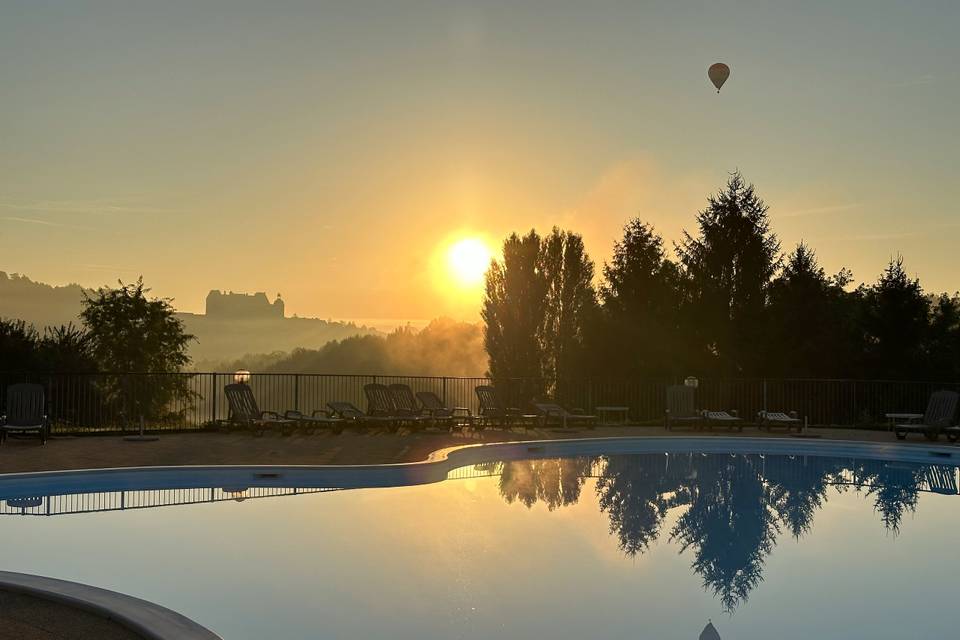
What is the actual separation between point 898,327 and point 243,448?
21964 mm

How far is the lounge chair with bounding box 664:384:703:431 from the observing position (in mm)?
18677

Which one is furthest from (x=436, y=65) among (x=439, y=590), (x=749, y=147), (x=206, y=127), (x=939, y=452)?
(x=439, y=590)

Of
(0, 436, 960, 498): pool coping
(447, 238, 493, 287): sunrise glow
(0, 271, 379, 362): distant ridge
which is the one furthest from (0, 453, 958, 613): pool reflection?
(0, 271, 379, 362): distant ridge

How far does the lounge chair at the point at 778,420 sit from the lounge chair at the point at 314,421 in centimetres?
942

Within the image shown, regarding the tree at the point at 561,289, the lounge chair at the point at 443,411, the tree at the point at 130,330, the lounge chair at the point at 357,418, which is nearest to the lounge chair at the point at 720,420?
the lounge chair at the point at 443,411

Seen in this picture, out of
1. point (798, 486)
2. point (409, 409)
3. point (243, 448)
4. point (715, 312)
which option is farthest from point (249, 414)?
point (715, 312)

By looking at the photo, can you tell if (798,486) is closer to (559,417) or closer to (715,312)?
(559,417)

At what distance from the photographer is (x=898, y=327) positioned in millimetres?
26609

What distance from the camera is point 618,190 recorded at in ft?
91.7

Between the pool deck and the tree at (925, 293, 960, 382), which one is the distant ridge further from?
the pool deck

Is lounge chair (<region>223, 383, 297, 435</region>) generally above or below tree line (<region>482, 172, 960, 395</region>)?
below

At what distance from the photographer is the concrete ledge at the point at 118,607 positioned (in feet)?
15.4

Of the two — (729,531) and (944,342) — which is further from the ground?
(944,342)

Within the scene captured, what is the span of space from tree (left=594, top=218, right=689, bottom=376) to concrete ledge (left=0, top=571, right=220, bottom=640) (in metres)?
24.4
